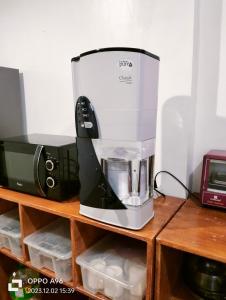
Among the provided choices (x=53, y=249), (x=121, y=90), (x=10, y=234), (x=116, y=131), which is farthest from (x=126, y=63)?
(x=10, y=234)

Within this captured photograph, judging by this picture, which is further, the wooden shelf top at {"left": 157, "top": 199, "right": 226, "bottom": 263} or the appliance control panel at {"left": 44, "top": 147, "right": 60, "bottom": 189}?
the appliance control panel at {"left": 44, "top": 147, "right": 60, "bottom": 189}

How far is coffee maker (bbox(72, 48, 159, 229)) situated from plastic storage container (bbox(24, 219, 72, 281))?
9.5 inches

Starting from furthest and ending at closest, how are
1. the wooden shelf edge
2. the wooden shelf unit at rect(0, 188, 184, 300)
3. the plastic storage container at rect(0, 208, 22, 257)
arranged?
the plastic storage container at rect(0, 208, 22, 257) < the wooden shelf unit at rect(0, 188, 184, 300) < the wooden shelf edge

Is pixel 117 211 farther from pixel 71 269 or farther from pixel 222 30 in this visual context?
pixel 222 30

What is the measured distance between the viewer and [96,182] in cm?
82

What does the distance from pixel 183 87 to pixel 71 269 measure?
858 mm

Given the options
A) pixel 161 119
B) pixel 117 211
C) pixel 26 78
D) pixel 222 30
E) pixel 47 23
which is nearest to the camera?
pixel 117 211

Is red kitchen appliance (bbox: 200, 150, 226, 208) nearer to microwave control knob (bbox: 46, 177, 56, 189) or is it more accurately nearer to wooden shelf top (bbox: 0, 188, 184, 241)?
wooden shelf top (bbox: 0, 188, 184, 241)

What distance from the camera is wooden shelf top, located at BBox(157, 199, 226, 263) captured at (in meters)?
0.67

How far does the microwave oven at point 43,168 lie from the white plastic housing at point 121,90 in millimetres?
278

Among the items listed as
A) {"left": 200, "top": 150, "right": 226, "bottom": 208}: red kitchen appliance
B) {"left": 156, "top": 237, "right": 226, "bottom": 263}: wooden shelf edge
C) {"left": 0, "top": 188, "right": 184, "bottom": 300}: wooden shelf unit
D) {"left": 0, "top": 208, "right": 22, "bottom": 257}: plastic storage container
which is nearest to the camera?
{"left": 156, "top": 237, "right": 226, "bottom": 263}: wooden shelf edge

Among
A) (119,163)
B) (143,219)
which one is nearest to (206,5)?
(119,163)

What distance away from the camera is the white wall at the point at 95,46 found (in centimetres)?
100

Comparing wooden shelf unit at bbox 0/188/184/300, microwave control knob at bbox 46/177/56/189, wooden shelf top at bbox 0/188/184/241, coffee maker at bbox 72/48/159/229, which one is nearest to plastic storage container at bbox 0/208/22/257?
wooden shelf unit at bbox 0/188/184/300
